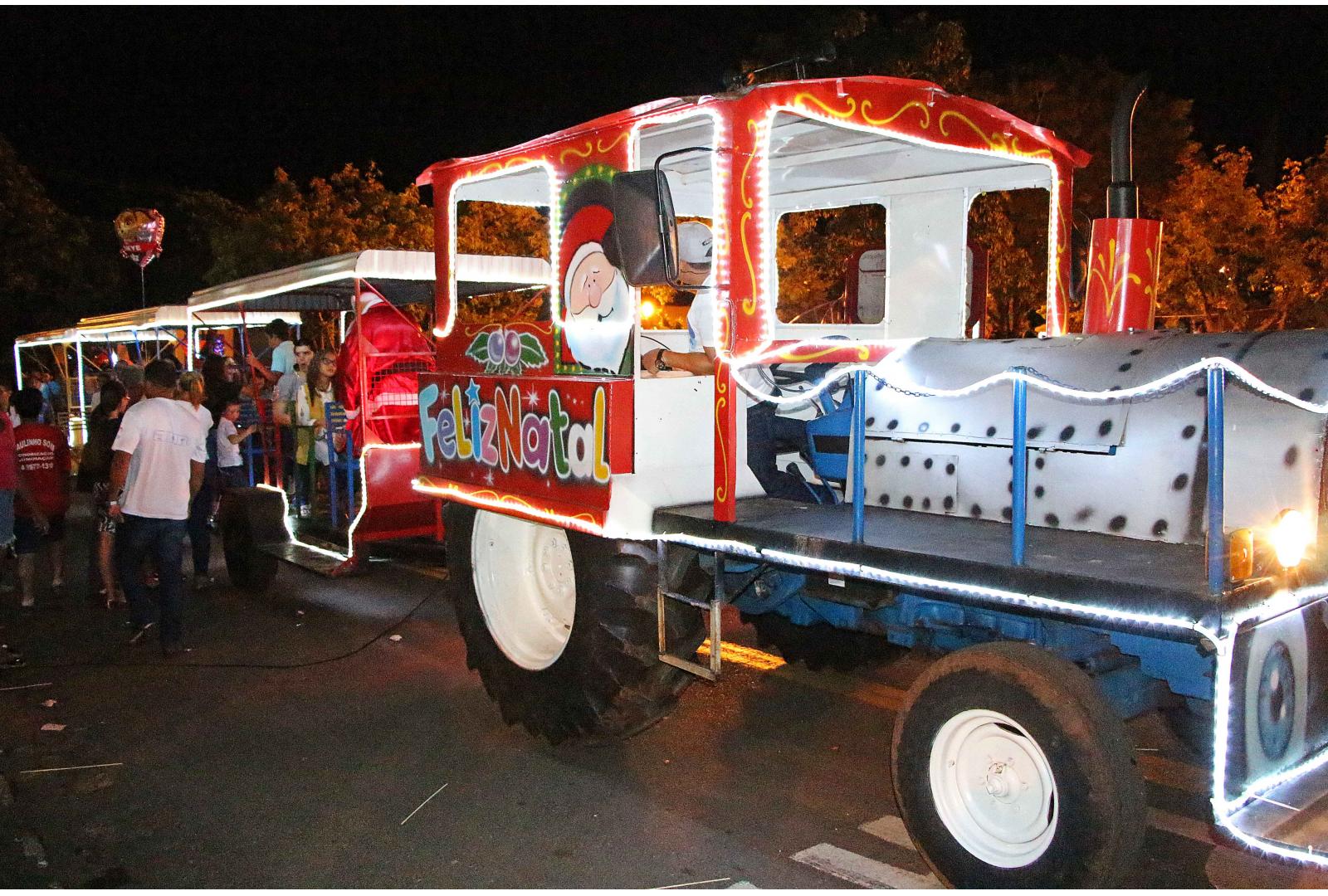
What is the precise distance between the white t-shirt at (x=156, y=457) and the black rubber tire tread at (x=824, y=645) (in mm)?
4039

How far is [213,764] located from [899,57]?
14.7 meters

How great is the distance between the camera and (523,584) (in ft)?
19.6

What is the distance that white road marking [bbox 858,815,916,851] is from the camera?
430cm

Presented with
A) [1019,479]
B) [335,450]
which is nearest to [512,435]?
[1019,479]

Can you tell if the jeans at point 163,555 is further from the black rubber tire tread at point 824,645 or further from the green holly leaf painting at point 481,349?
the black rubber tire tread at point 824,645

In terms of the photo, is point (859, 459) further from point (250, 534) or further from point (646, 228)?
point (250, 534)

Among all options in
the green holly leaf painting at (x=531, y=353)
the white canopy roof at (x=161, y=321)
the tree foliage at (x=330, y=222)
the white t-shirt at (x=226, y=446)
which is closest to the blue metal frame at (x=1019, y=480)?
the green holly leaf painting at (x=531, y=353)

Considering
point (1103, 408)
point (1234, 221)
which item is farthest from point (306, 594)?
point (1234, 221)

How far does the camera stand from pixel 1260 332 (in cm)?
410

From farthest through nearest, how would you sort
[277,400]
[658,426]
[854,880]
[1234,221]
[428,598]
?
[1234,221]
[277,400]
[428,598]
[658,426]
[854,880]

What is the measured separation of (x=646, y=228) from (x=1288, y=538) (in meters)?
2.44

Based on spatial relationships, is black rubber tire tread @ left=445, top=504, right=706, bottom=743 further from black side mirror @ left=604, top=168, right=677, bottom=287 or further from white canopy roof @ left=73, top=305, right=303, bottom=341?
white canopy roof @ left=73, top=305, right=303, bottom=341

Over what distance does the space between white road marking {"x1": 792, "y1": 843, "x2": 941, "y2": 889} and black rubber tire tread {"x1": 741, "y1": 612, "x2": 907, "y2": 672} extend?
1954mm

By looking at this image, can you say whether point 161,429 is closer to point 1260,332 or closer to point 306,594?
point 306,594
